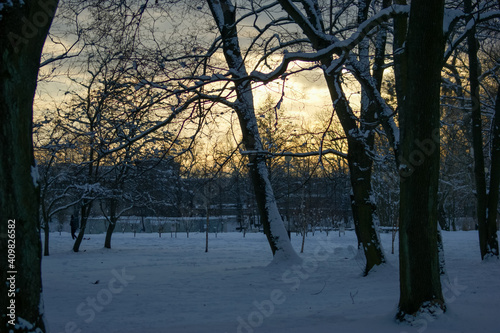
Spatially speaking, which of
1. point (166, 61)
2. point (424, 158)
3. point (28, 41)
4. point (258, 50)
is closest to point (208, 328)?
point (424, 158)

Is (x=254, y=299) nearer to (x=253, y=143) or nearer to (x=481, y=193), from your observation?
(x=253, y=143)

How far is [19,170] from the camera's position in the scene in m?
3.53

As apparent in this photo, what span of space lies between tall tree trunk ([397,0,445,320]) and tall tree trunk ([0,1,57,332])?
3673 millimetres

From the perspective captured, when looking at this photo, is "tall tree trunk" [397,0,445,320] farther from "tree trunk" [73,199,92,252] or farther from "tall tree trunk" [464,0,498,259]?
"tree trunk" [73,199,92,252]

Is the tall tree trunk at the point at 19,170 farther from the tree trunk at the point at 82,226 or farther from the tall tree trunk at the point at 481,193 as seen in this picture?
the tree trunk at the point at 82,226

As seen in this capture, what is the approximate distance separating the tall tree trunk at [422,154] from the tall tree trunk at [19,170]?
3673 mm

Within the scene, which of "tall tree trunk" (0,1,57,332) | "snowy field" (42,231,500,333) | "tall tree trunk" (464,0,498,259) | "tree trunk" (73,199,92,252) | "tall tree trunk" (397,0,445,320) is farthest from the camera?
"tree trunk" (73,199,92,252)

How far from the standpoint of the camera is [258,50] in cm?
949

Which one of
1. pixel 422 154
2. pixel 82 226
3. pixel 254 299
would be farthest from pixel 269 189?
pixel 82 226

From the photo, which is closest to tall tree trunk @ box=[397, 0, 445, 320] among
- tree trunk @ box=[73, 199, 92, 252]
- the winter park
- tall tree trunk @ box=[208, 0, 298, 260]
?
the winter park

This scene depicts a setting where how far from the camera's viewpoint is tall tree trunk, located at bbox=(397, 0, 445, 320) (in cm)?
468

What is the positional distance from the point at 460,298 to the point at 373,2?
21.1 ft

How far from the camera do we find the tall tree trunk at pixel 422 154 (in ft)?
15.4

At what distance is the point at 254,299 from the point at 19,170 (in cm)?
553
